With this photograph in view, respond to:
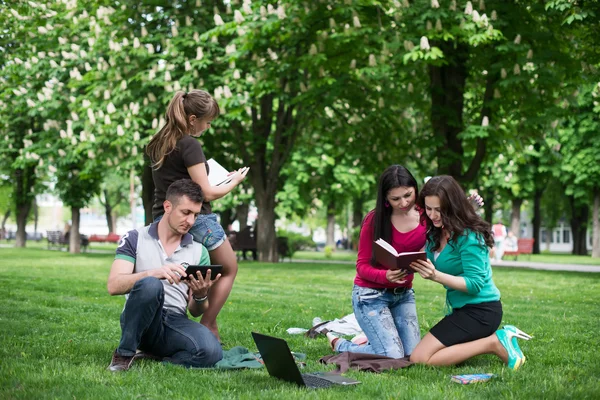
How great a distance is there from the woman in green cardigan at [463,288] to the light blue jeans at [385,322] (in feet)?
1.17

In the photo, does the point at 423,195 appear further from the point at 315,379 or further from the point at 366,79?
the point at 366,79

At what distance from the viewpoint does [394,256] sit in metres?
6.22

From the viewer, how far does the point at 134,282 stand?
5898 millimetres

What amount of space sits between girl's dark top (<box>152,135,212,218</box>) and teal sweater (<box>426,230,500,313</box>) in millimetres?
2044

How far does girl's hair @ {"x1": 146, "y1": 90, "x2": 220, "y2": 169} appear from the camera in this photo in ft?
22.2

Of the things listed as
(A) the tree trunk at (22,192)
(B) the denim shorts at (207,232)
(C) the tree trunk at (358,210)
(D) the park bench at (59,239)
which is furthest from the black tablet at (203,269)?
(C) the tree trunk at (358,210)

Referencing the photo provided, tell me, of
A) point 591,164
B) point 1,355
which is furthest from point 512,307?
point 591,164

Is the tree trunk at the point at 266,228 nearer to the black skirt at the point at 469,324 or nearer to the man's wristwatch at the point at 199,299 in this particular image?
the man's wristwatch at the point at 199,299

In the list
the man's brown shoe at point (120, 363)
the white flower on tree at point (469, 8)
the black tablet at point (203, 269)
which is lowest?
the man's brown shoe at point (120, 363)

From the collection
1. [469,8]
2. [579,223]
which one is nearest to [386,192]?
[469,8]

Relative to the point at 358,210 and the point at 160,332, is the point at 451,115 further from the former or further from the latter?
the point at 358,210

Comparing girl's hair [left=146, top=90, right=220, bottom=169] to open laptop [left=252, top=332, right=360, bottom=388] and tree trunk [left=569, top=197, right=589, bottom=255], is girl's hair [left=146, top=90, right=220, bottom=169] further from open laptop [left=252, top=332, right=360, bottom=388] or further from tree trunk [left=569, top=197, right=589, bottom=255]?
tree trunk [left=569, top=197, right=589, bottom=255]

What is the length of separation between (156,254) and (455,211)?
2.37 metres

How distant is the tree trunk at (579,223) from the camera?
153ft
